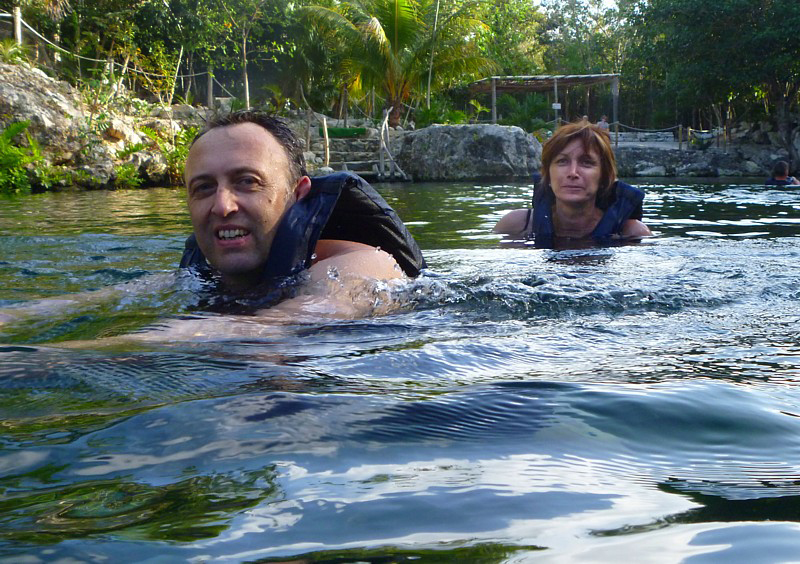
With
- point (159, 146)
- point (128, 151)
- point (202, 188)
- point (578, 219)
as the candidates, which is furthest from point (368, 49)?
point (202, 188)

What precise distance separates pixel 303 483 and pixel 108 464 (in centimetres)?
35

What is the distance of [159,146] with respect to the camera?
16922 mm

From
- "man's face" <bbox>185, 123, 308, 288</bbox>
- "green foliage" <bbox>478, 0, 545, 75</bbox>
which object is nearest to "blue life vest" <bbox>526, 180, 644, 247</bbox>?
"man's face" <bbox>185, 123, 308, 288</bbox>

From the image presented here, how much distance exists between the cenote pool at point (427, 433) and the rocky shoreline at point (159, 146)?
13.2 metres

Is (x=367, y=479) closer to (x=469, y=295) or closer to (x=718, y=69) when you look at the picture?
(x=469, y=295)

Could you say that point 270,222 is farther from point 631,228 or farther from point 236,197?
point 631,228

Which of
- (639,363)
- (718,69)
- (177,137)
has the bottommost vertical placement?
(639,363)

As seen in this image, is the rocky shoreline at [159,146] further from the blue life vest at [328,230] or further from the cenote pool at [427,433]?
the cenote pool at [427,433]

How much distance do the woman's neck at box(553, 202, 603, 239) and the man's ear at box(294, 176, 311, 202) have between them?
2.80m

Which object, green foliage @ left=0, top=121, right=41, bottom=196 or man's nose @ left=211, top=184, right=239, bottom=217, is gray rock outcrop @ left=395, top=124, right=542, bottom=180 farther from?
man's nose @ left=211, top=184, right=239, bottom=217

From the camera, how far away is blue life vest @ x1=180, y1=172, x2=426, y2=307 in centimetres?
312

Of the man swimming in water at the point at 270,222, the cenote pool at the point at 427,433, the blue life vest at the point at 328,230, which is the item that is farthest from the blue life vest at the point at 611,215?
the man swimming in water at the point at 270,222

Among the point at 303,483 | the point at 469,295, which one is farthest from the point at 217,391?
the point at 469,295

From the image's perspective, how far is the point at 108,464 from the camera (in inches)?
55.8
